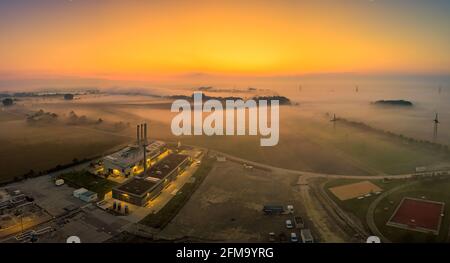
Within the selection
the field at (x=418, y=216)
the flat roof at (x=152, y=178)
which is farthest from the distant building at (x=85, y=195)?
the field at (x=418, y=216)

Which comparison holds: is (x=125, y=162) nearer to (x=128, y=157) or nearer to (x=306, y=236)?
(x=128, y=157)

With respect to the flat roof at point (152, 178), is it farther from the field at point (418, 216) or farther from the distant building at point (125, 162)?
the field at point (418, 216)

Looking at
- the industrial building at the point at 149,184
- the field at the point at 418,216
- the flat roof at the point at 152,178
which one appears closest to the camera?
the field at the point at 418,216

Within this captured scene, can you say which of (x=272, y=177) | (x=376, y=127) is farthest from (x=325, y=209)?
(x=376, y=127)

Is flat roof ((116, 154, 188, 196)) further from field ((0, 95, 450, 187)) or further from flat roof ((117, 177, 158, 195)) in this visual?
field ((0, 95, 450, 187))
